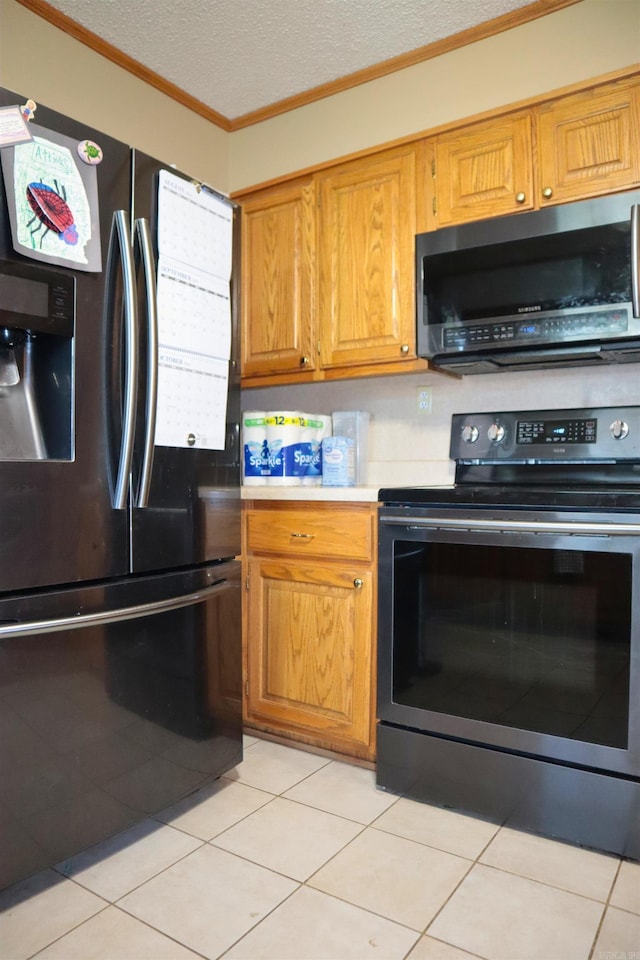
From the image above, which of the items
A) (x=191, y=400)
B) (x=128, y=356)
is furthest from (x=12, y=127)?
(x=191, y=400)

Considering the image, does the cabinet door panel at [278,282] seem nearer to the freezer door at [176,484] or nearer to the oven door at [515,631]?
the freezer door at [176,484]

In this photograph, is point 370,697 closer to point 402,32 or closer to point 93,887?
point 93,887

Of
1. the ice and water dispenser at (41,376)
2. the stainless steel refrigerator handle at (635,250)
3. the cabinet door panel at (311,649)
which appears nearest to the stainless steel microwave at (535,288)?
the stainless steel refrigerator handle at (635,250)

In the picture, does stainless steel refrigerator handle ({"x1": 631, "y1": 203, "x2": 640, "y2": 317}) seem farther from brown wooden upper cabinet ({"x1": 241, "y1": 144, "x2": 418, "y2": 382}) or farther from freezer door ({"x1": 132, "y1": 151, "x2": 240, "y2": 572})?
freezer door ({"x1": 132, "y1": 151, "x2": 240, "y2": 572})

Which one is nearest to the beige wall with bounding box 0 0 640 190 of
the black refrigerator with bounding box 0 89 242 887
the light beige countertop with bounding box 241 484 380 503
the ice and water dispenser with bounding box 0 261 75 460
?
the black refrigerator with bounding box 0 89 242 887

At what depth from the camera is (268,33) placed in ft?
7.47

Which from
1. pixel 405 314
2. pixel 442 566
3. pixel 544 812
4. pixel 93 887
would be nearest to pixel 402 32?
pixel 405 314

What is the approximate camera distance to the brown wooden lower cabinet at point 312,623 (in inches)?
82.5

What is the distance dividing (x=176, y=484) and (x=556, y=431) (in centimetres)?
123

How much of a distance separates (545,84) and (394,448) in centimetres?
132

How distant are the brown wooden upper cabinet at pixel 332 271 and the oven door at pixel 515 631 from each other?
2.57ft

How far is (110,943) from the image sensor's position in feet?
4.35

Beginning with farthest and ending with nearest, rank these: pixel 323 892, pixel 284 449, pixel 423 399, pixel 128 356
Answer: pixel 423 399 < pixel 284 449 < pixel 128 356 < pixel 323 892

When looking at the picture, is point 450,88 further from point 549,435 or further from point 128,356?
point 128,356
